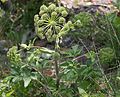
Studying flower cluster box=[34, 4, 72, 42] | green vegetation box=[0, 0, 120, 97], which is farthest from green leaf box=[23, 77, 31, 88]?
flower cluster box=[34, 4, 72, 42]

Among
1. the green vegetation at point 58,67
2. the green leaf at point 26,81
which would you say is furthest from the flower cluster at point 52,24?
the green leaf at point 26,81

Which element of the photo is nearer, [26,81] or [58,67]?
[26,81]

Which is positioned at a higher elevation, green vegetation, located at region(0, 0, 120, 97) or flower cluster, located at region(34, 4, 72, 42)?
flower cluster, located at region(34, 4, 72, 42)

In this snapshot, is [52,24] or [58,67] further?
[58,67]

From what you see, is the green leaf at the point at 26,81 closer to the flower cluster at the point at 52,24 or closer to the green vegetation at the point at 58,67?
the green vegetation at the point at 58,67

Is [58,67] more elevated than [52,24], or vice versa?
[52,24]

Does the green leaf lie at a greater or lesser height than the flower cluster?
lesser

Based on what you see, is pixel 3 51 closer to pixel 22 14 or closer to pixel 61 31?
pixel 22 14

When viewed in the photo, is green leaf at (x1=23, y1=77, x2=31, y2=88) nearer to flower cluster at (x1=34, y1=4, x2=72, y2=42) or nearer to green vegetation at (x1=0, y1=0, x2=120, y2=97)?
green vegetation at (x1=0, y1=0, x2=120, y2=97)

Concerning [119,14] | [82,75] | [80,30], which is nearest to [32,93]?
[82,75]

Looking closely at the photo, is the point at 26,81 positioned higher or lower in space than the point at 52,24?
lower

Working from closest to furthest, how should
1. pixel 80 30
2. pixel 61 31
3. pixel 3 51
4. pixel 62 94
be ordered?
pixel 61 31 < pixel 62 94 < pixel 80 30 < pixel 3 51

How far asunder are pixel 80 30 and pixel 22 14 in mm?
872

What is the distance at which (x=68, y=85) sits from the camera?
2809mm
